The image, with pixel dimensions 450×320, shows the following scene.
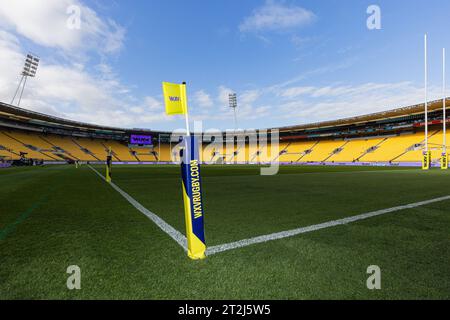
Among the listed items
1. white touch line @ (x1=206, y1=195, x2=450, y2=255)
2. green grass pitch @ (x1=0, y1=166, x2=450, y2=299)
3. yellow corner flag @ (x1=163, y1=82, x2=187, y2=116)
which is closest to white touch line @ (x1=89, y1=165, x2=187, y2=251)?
green grass pitch @ (x1=0, y1=166, x2=450, y2=299)

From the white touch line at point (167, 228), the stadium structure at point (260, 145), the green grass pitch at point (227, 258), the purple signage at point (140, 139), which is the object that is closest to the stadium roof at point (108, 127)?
the stadium structure at point (260, 145)

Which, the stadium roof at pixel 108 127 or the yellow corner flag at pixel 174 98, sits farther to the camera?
the stadium roof at pixel 108 127

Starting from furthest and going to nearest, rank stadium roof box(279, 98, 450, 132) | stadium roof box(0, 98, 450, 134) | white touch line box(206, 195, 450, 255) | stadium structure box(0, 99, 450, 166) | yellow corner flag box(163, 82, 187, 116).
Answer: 1. stadium structure box(0, 99, 450, 166)
2. stadium roof box(0, 98, 450, 134)
3. stadium roof box(279, 98, 450, 132)
4. white touch line box(206, 195, 450, 255)
5. yellow corner flag box(163, 82, 187, 116)

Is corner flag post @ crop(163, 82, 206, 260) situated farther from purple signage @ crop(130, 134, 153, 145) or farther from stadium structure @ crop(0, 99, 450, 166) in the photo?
purple signage @ crop(130, 134, 153, 145)

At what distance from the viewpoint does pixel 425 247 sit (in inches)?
92.9

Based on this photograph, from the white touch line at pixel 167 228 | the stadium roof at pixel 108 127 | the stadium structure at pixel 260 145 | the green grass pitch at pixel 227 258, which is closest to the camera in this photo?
the green grass pitch at pixel 227 258

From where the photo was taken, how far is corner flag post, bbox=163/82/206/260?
7.06 ft

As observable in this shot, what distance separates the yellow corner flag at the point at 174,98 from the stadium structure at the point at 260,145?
37.3 m

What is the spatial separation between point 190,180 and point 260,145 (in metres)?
62.3

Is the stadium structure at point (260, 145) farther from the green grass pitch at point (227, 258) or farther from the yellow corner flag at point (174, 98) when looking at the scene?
the yellow corner flag at point (174, 98)

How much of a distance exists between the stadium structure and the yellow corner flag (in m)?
37.3

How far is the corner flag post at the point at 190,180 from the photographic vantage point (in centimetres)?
215

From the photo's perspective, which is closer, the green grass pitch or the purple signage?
the green grass pitch

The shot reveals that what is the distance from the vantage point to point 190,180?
86.0 inches
